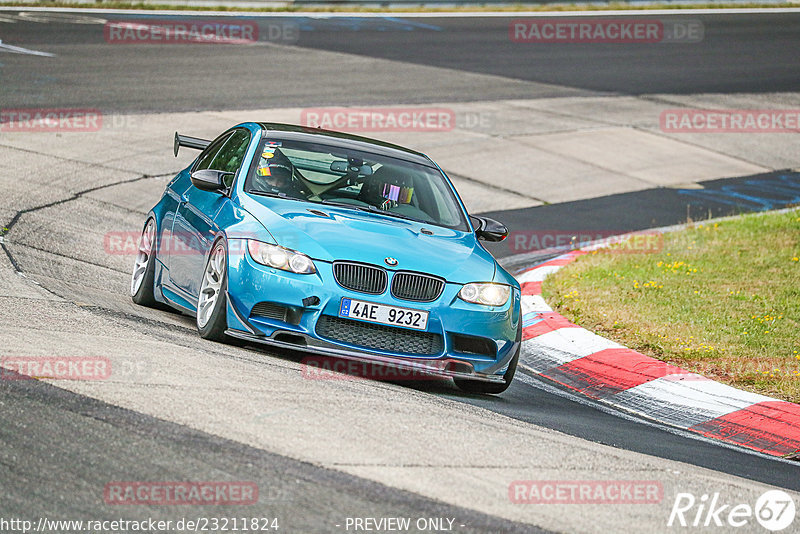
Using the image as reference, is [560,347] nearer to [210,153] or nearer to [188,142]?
[210,153]

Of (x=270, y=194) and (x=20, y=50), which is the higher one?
(x=20, y=50)

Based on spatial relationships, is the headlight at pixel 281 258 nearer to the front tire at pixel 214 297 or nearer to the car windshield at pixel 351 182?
the front tire at pixel 214 297

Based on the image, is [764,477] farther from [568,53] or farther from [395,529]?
[568,53]

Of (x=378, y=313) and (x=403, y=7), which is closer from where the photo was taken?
(x=378, y=313)

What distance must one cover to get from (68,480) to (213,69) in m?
17.8

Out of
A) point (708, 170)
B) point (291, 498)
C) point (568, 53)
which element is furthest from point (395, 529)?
point (568, 53)

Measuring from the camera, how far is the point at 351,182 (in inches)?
327

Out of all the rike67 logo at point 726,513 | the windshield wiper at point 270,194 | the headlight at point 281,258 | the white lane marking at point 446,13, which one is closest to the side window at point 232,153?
the windshield wiper at point 270,194

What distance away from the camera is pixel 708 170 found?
1847 centimetres

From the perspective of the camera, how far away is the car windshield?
8086 millimetres

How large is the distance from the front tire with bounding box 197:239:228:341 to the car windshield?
0.75 m

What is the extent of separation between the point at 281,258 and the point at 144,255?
7.63 ft

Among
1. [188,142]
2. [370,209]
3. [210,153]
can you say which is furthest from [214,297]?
[188,142]

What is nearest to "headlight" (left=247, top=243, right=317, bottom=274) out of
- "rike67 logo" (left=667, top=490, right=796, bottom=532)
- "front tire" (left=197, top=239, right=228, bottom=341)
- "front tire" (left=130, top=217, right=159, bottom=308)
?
"front tire" (left=197, top=239, right=228, bottom=341)
